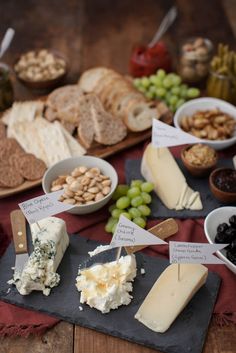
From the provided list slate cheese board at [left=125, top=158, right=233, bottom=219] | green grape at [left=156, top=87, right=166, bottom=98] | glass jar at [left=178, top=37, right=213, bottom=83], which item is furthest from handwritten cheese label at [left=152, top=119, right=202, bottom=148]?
glass jar at [left=178, top=37, right=213, bottom=83]

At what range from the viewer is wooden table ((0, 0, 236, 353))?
2.72 meters

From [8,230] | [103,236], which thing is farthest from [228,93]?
[8,230]

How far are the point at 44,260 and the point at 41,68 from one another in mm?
1306

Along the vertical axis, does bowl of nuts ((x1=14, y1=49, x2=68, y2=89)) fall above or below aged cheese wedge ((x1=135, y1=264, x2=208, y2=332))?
above

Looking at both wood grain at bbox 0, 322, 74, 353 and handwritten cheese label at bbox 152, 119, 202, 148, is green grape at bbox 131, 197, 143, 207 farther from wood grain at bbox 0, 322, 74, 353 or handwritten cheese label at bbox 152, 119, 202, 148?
wood grain at bbox 0, 322, 74, 353

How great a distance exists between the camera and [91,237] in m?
1.70

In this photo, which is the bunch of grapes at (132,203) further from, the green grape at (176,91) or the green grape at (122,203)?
the green grape at (176,91)

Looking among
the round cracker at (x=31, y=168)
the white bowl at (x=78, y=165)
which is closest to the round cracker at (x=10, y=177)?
the round cracker at (x=31, y=168)

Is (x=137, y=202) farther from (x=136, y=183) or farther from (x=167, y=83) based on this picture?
(x=167, y=83)

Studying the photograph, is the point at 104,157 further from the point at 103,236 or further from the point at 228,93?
the point at 228,93

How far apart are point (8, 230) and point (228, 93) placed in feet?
4.27

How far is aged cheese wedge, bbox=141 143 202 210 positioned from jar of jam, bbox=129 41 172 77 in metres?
0.74

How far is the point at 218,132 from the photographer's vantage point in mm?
2031

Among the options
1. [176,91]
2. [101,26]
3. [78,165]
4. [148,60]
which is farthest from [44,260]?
[101,26]
